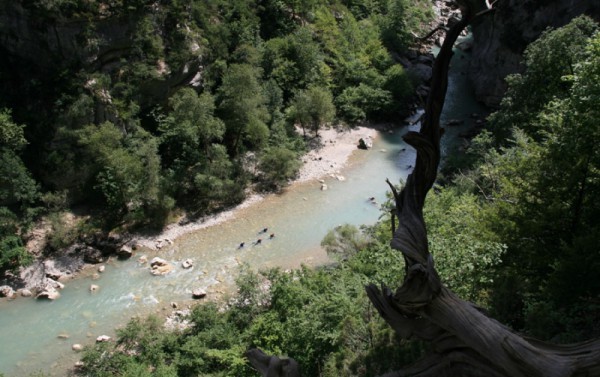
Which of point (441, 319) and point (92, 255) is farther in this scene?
point (92, 255)

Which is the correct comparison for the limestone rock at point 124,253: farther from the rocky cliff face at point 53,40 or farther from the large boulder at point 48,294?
the rocky cliff face at point 53,40

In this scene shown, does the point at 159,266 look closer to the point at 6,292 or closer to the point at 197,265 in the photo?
the point at 197,265

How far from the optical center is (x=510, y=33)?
37.6 m

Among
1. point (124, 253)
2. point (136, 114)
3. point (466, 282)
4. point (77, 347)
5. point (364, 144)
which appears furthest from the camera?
point (364, 144)

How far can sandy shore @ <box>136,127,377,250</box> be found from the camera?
27244 mm

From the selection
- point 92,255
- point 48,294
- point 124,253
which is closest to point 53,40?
point 92,255

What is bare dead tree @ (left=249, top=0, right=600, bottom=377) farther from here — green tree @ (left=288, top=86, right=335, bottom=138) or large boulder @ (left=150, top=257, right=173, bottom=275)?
green tree @ (left=288, top=86, right=335, bottom=138)

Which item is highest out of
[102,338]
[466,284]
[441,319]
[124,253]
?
[441,319]

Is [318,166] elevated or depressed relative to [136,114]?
depressed

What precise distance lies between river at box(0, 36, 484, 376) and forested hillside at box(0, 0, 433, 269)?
7.56 ft

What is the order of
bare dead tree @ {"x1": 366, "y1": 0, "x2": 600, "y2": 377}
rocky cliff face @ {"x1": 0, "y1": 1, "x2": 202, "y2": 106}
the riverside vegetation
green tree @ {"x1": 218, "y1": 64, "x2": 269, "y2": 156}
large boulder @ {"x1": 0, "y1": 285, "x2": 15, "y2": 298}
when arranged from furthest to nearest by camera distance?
green tree @ {"x1": 218, "y1": 64, "x2": 269, "y2": 156} < rocky cliff face @ {"x1": 0, "y1": 1, "x2": 202, "y2": 106} < large boulder @ {"x1": 0, "y1": 285, "x2": 15, "y2": 298} < the riverside vegetation < bare dead tree @ {"x1": 366, "y1": 0, "x2": 600, "y2": 377}

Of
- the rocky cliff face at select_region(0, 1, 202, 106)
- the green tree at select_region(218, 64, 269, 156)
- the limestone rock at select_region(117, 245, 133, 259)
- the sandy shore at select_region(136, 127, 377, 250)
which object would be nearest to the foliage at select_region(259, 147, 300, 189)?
the sandy shore at select_region(136, 127, 377, 250)

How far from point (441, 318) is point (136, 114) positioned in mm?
27758

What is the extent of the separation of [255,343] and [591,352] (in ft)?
47.7
